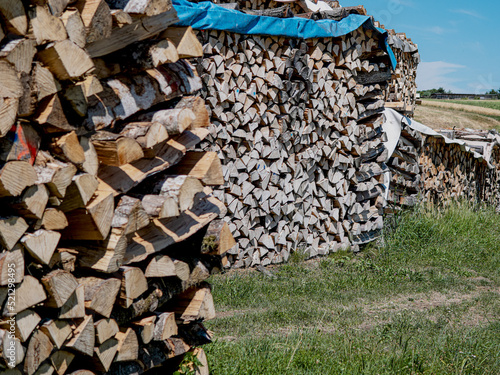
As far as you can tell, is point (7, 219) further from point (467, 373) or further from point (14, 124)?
point (467, 373)

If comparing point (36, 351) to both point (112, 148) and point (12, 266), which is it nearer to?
point (12, 266)

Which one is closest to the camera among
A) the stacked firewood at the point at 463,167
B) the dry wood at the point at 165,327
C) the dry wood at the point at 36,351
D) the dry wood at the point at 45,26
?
the dry wood at the point at 45,26

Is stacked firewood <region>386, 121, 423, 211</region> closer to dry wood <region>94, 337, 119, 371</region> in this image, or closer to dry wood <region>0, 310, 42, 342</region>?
dry wood <region>94, 337, 119, 371</region>

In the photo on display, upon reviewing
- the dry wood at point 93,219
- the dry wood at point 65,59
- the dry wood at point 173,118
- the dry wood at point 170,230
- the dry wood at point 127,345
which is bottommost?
the dry wood at point 127,345

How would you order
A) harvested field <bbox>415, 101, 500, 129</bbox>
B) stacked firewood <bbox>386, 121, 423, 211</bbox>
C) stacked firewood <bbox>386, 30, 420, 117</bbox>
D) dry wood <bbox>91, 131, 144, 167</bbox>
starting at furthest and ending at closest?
harvested field <bbox>415, 101, 500, 129</bbox>, stacked firewood <bbox>386, 30, 420, 117</bbox>, stacked firewood <bbox>386, 121, 423, 211</bbox>, dry wood <bbox>91, 131, 144, 167</bbox>

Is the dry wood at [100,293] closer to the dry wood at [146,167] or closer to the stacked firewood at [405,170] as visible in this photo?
the dry wood at [146,167]

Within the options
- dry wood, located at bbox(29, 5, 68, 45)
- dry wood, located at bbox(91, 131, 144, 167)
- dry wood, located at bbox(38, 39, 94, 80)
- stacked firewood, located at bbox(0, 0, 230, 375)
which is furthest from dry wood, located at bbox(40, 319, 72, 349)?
dry wood, located at bbox(29, 5, 68, 45)

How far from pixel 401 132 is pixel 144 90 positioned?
6.22 metres

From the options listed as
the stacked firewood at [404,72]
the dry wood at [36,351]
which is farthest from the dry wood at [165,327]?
the stacked firewood at [404,72]

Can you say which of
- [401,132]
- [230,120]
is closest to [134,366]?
[230,120]

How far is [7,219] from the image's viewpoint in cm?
192

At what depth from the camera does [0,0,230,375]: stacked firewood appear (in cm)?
196

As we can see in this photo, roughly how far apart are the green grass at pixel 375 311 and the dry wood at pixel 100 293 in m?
1.14

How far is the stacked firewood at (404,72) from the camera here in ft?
33.2
